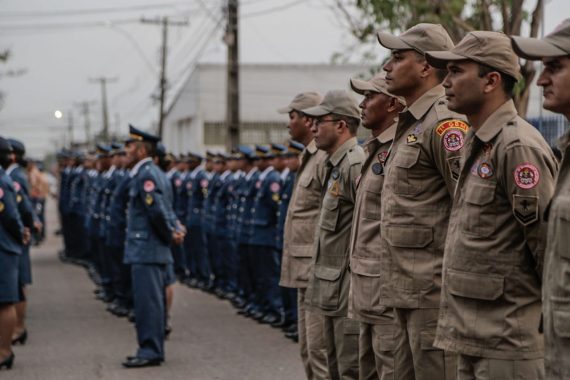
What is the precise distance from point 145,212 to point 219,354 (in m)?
1.79

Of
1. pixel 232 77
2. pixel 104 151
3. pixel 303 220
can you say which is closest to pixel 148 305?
pixel 303 220

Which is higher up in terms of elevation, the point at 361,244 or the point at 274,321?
the point at 361,244

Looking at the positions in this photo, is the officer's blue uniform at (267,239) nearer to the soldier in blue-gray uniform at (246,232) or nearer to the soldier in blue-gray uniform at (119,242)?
the soldier in blue-gray uniform at (246,232)

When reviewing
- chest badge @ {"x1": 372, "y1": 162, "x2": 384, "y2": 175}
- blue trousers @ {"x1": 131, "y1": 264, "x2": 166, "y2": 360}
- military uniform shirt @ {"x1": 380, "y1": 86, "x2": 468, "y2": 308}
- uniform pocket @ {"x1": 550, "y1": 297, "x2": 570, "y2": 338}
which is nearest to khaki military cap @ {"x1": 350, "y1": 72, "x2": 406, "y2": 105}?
chest badge @ {"x1": 372, "y1": 162, "x2": 384, "y2": 175}

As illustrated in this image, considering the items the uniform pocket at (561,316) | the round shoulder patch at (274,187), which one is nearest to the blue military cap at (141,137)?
the round shoulder patch at (274,187)

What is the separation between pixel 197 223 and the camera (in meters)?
19.3

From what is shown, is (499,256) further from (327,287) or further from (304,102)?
(304,102)

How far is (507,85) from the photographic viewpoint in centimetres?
502

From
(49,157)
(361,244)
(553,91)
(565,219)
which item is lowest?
(49,157)

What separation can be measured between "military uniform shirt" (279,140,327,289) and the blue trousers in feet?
7.44

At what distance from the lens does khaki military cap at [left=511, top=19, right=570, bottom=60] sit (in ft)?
13.2

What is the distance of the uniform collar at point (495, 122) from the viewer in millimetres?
4824

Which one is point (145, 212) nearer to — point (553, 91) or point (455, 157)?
point (455, 157)

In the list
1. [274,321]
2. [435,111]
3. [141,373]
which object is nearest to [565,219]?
[435,111]
